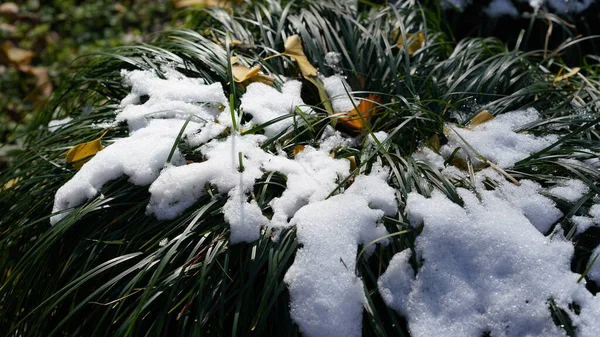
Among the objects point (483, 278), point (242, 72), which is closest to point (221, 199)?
point (242, 72)

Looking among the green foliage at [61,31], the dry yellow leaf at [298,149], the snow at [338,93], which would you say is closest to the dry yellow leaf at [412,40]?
the snow at [338,93]

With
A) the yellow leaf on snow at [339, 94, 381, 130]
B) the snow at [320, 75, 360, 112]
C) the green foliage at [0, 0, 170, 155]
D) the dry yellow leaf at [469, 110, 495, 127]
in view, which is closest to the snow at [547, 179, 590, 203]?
the dry yellow leaf at [469, 110, 495, 127]

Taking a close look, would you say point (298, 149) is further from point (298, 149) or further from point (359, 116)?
point (359, 116)

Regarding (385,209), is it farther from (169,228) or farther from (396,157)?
(169,228)

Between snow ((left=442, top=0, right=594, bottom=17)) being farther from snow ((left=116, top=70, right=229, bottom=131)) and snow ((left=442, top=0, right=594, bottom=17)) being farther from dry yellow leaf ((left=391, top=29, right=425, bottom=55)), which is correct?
snow ((left=116, top=70, right=229, bottom=131))

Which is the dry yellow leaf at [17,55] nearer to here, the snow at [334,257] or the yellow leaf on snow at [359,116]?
the yellow leaf on snow at [359,116]

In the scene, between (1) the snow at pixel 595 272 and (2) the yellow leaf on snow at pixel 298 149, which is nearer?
(1) the snow at pixel 595 272
